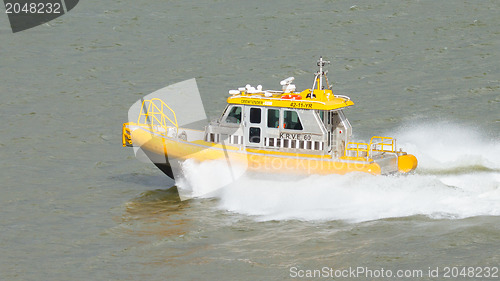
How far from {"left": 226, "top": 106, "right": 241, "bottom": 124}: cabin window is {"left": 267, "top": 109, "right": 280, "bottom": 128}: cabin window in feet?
2.59

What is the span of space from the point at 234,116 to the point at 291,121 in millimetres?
1497

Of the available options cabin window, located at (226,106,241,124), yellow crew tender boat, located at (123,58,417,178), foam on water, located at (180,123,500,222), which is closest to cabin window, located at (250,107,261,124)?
yellow crew tender boat, located at (123,58,417,178)

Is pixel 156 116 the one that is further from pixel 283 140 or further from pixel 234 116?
pixel 283 140

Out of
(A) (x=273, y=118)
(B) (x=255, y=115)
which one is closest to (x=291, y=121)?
(A) (x=273, y=118)

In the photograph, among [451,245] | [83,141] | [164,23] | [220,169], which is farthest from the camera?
[164,23]

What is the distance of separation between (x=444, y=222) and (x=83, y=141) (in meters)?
12.5

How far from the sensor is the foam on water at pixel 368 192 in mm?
19453

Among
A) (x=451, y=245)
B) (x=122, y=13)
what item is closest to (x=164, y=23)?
(x=122, y=13)

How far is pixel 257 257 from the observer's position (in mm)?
17312

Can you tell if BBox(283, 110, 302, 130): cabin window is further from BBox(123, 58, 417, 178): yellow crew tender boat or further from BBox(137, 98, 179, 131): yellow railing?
BBox(137, 98, 179, 131): yellow railing

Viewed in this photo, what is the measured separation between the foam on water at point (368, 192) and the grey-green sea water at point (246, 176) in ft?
0.16

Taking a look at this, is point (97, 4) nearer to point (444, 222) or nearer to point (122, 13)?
point (122, 13)

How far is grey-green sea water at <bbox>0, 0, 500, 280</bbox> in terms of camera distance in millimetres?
17469

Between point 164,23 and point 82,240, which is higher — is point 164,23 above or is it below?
above
